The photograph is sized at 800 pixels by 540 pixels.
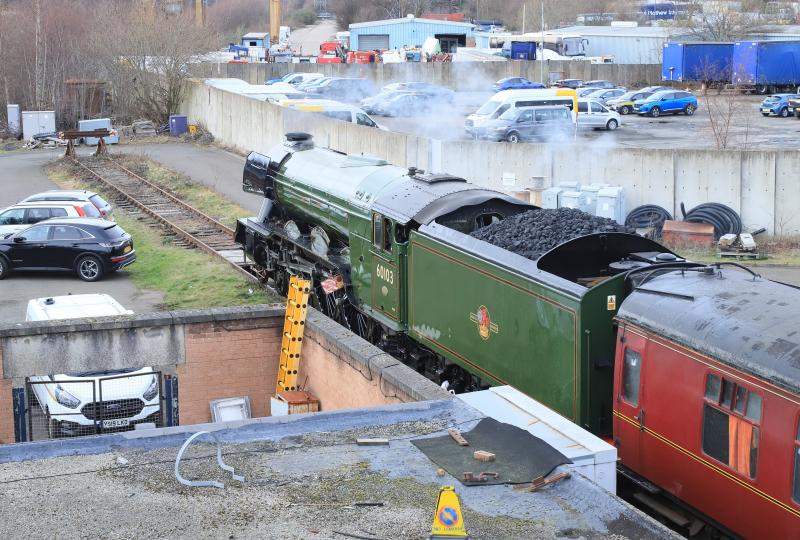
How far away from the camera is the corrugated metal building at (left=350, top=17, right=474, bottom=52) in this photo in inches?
3246

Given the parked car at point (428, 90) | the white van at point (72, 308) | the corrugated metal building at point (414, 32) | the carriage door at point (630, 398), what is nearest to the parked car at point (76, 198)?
the white van at point (72, 308)

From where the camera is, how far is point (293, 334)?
14258mm

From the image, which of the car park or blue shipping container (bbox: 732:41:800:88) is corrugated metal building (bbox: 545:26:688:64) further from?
blue shipping container (bbox: 732:41:800:88)

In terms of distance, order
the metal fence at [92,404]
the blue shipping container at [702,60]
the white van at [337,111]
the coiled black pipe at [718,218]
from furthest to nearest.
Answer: the blue shipping container at [702,60]
the white van at [337,111]
the coiled black pipe at [718,218]
the metal fence at [92,404]

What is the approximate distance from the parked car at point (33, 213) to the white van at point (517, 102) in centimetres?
1676

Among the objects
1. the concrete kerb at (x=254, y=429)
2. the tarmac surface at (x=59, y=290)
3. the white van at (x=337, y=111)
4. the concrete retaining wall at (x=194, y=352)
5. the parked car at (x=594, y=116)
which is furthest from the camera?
the parked car at (x=594, y=116)

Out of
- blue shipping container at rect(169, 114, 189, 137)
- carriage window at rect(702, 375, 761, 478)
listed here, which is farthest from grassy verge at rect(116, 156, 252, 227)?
carriage window at rect(702, 375, 761, 478)

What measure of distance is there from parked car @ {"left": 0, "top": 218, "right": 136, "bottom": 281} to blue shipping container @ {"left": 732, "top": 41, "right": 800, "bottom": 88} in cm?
3960

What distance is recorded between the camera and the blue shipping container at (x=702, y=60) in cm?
5594

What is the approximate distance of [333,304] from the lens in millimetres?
16797

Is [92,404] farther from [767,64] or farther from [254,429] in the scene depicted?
[767,64]

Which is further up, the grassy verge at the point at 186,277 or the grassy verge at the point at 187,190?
the grassy verge at the point at 187,190

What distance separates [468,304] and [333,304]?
15.9 feet

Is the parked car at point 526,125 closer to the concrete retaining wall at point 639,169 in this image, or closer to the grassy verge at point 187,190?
the concrete retaining wall at point 639,169
